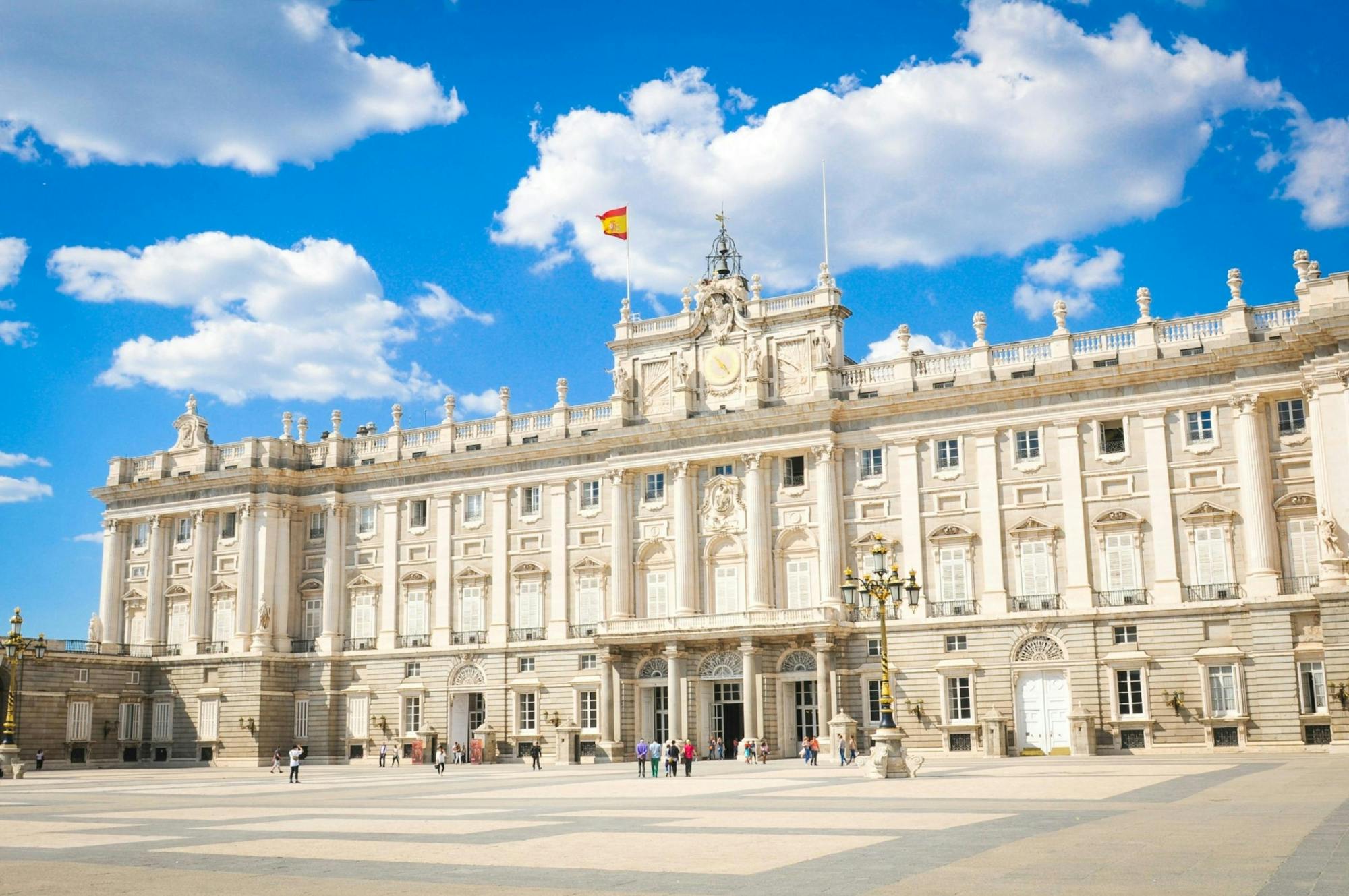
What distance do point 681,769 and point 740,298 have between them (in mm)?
22222

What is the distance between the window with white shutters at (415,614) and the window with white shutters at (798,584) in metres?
19.2

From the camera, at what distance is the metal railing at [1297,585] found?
153 ft

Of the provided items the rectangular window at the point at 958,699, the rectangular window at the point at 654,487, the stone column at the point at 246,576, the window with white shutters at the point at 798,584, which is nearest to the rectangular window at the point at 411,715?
the stone column at the point at 246,576

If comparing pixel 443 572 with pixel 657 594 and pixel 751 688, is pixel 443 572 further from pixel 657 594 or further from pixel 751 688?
pixel 751 688

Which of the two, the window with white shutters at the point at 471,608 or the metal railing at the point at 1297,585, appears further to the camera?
the window with white shutters at the point at 471,608

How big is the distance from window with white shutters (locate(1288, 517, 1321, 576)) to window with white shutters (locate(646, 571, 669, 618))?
25.4 m

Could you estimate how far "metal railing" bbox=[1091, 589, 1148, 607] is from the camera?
5025 cm

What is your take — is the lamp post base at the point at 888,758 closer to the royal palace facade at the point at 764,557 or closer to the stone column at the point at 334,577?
the royal palace facade at the point at 764,557

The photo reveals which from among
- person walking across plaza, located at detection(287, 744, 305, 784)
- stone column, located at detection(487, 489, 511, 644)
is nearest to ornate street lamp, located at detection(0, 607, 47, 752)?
person walking across plaza, located at detection(287, 744, 305, 784)

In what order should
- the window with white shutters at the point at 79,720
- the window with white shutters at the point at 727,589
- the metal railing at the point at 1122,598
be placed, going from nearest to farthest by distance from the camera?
the metal railing at the point at 1122,598 → the window with white shutters at the point at 727,589 → the window with white shutters at the point at 79,720

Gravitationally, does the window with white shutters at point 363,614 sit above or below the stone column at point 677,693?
above

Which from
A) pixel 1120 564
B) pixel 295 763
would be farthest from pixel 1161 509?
pixel 295 763

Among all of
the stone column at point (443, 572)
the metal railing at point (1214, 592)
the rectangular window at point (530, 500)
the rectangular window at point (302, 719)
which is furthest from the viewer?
the rectangular window at point (302, 719)

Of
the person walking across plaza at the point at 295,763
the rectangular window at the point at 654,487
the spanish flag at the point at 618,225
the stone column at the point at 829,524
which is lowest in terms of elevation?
the person walking across plaza at the point at 295,763
